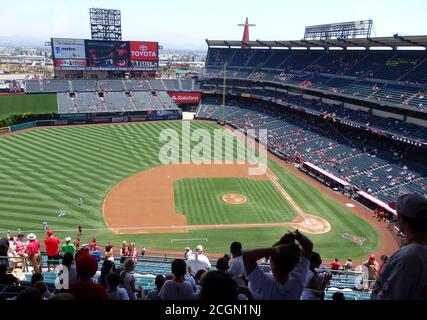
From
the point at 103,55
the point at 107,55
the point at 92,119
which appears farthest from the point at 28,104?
the point at 107,55

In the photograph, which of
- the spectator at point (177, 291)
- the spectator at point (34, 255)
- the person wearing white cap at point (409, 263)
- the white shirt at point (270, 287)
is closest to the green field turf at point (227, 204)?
the spectator at point (34, 255)

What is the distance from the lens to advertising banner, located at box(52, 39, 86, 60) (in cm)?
6938

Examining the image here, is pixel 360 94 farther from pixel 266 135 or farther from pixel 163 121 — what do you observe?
pixel 163 121

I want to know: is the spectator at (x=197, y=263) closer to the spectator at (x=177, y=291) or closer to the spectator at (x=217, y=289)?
the spectator at (x=177, y=291)

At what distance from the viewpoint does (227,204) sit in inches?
1264

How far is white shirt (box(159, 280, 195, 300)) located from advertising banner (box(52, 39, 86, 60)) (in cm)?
7471

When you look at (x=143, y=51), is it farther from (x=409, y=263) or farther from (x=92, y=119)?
(x=409, y=263)

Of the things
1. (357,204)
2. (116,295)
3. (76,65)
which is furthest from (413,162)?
(76,65)

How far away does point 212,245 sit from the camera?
81.8ft

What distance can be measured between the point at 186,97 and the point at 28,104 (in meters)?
31.9

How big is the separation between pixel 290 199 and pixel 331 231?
671 centimetres

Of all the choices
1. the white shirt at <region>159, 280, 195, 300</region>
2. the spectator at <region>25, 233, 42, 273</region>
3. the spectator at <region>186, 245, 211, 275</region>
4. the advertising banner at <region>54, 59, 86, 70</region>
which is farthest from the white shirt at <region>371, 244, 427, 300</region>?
the advertising banner at <region>54, 59, 86, 70</region>

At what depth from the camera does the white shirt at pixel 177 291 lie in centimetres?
516

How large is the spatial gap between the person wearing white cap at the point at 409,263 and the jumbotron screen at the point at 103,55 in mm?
76762
